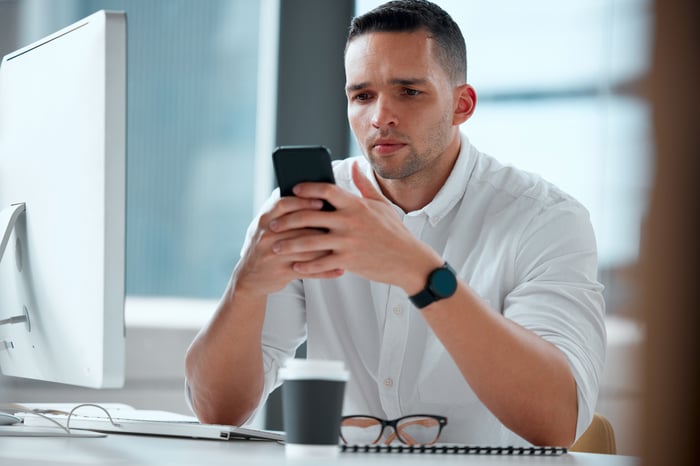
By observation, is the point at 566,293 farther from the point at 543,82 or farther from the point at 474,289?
the point at 543,82

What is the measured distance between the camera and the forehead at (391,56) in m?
1.68

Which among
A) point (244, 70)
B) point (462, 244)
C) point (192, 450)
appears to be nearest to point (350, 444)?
point (192, 450)

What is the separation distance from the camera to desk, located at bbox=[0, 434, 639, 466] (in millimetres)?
856

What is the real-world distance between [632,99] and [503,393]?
1012 millimetres

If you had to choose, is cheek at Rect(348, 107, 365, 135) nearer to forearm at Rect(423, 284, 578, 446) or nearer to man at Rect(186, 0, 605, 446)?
man at Rect(186, 0, 605, 446)

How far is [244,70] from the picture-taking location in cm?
318

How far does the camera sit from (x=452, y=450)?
3.42 feet

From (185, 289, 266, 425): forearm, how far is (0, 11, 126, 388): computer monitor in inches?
12.9

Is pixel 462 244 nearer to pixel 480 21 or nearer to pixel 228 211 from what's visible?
pixel 480 21

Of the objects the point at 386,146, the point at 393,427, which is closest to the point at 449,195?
the point at 386,146

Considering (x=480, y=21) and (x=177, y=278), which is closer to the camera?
(x=480, y=21)

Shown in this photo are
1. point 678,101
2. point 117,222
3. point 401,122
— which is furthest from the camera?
point 401,122

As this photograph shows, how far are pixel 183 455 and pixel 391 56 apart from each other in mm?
995

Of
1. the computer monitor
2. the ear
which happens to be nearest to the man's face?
the ear
